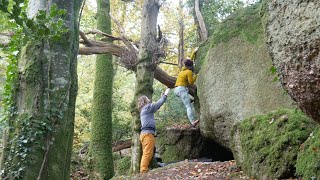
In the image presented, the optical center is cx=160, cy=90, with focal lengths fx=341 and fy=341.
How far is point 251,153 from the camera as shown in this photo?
15.4 ft

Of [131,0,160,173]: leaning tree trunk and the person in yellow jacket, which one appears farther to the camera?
the person in yellow jacket

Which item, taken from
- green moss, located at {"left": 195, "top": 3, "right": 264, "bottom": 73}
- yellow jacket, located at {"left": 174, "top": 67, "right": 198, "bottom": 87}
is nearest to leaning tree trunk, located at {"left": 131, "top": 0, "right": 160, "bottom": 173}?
yellow jacket, located at {"left": 174, "top": 67, "right": 198, "bottom": 87}

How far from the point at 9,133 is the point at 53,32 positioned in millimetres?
1193

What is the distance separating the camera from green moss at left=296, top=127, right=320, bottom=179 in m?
3.39

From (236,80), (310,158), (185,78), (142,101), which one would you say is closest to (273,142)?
(310,158)

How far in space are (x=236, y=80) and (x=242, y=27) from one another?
1602 millimetres

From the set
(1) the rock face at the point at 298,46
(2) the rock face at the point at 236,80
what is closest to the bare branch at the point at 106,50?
(2) the rock face at the point at 236,80

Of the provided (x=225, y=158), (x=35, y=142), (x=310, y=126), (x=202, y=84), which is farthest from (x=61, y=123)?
(x=225, y=158)

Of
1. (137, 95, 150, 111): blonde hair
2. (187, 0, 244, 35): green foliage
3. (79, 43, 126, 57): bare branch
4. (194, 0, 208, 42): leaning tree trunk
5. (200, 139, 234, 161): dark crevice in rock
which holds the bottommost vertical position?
(200, 139, 234, 161): dark crevice in rock

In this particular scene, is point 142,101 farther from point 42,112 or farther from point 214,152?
point 42,112

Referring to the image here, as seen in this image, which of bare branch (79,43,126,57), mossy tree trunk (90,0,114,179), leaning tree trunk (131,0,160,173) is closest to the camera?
leaning tree trunk (131,0,160,173)

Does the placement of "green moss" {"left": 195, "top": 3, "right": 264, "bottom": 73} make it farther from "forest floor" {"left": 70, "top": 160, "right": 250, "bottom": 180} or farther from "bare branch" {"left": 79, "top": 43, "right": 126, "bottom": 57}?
"forest floor" {"left": 70, "top": 160, "right": 250, "bottom": 180}

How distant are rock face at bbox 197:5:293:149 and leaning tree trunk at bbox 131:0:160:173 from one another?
1.50m

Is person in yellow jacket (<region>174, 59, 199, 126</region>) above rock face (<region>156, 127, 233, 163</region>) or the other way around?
above
